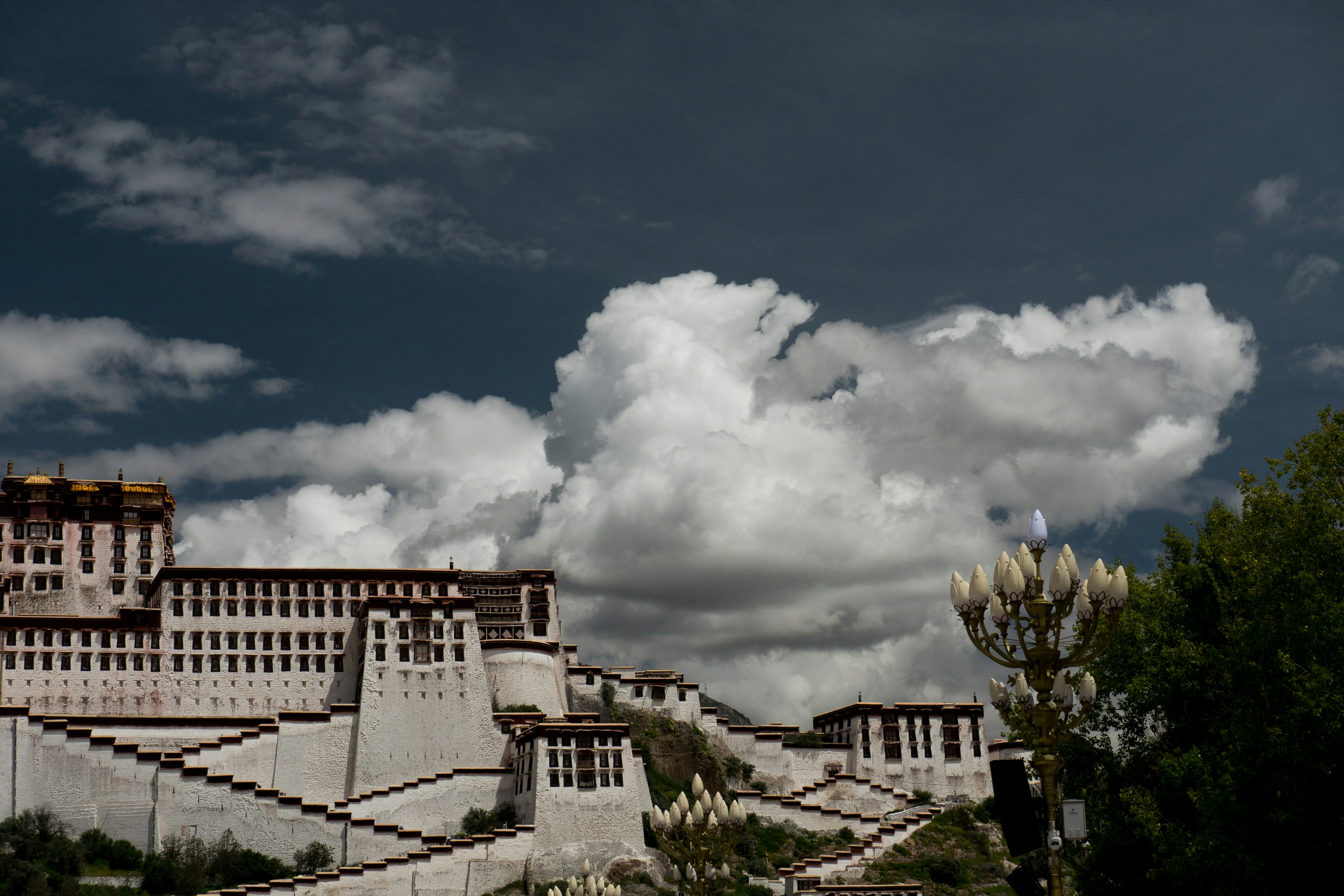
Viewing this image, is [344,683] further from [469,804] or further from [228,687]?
[469,804]

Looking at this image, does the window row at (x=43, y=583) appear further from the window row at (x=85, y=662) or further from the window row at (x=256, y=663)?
the window row at (x=256, y=663)

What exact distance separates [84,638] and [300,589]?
12.4 m

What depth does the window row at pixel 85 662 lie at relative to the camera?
235 ft

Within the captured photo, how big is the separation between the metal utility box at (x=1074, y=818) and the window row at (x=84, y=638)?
68.8 metres

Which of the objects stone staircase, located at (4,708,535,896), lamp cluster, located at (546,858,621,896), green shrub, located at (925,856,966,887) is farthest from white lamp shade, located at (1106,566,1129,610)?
green shrub, located at (925,856,966,887)

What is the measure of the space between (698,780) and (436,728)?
155ft

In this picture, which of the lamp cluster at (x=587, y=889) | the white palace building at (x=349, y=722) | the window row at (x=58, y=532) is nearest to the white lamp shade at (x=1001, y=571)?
the lamp cluster at (x=587, y=889)

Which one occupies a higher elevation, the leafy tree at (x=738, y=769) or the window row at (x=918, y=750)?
the window row at (x=918, y=750)

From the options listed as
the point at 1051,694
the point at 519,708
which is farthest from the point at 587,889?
the point at 519,708

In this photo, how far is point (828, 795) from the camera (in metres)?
75.2

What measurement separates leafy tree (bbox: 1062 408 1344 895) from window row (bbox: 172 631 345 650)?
49748 millimetres

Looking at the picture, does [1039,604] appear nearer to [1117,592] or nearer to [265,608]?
[1117,592]

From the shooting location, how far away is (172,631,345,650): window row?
250 ft

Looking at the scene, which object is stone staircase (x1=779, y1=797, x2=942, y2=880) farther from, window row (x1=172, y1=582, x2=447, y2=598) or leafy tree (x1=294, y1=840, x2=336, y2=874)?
window row (x1=172, y1=582, x2=447, y2=598)
